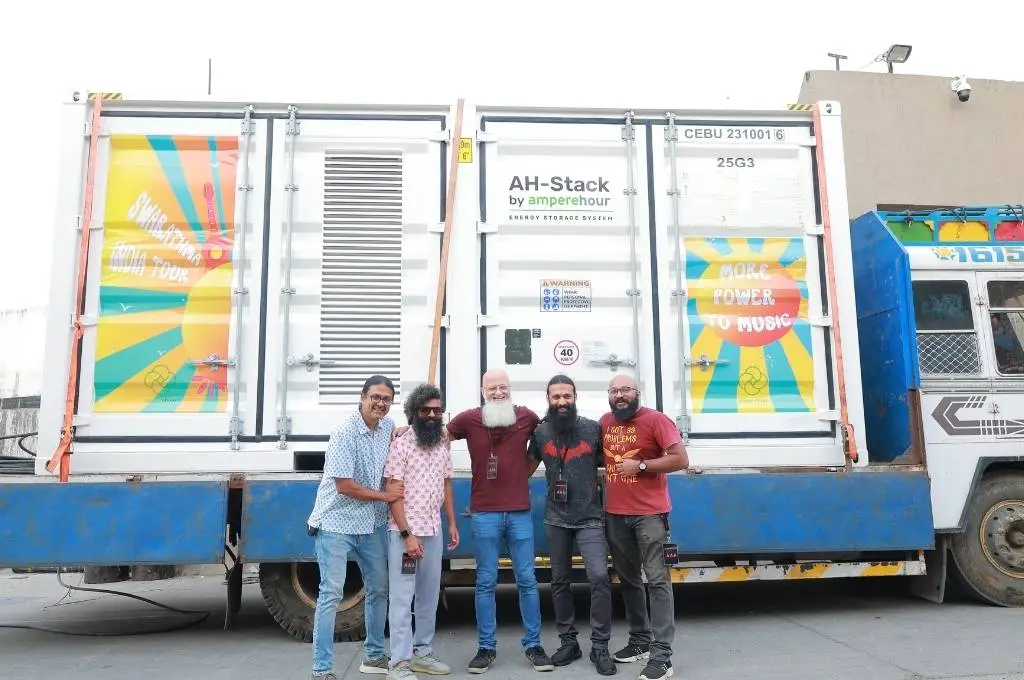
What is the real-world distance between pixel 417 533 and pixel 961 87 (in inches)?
497

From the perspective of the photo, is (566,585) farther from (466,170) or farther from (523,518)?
(466,170)

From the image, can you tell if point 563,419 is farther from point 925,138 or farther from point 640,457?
point 925,138

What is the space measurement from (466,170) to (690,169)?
1.73 m

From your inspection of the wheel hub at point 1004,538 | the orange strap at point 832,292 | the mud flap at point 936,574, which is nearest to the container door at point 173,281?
the orange strap at point 832,292

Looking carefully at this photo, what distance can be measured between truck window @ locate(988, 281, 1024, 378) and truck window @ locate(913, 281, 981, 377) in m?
0.18

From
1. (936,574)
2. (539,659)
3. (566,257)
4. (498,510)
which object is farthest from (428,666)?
(936,574)

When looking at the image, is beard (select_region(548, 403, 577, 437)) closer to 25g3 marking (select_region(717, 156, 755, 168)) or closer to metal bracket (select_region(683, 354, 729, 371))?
metal bracket (select_region(683, 354, 729, 371))

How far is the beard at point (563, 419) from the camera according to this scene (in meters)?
4.70

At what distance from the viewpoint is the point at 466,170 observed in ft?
18.8

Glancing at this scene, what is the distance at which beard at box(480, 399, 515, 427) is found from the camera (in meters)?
4.70

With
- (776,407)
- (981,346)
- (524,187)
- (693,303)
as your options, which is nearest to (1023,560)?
(981,346)

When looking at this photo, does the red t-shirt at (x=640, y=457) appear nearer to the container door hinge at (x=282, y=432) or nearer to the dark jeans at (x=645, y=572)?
the dark jeans at (x=645, y=572)

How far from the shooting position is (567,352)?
559 centimetres

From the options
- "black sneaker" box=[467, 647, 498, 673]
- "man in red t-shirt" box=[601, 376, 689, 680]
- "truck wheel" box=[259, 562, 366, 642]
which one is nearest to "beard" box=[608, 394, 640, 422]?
"man in red t-shirt" box=[601, 376, 689, 680]
